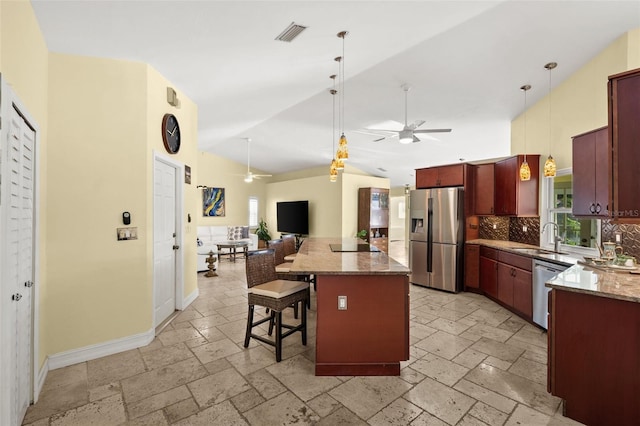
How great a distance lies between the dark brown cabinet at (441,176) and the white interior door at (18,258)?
17.3 ft

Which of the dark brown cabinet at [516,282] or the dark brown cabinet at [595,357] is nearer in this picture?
the dark brown cabinet at [595,357]

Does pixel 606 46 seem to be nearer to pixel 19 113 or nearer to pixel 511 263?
pixel 511 263

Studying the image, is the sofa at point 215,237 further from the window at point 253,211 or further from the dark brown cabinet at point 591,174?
the dark brown cabinet at point 591,174

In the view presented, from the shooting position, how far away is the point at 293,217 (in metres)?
9.12

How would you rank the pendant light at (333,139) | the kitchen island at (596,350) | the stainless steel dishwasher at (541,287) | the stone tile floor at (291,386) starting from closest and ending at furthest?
1. the kitchen island at (596,350)
2. the stone tile floor at (291,386)
3. the stainless steel dishwasher at (541,287)
4. the pendant light at (333,139)

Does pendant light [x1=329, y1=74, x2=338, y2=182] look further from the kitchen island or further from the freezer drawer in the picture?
the kitchen island

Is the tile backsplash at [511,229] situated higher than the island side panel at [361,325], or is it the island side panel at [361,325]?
the tile backsplash at [511,229]

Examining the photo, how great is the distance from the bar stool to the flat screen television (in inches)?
226

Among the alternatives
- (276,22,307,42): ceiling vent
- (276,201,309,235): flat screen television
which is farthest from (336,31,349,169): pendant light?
(276,201,309,235): flat screen television

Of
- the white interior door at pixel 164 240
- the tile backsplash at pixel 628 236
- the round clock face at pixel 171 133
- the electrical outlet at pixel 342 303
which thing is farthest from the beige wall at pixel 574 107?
the white interior door at pixel 164 240

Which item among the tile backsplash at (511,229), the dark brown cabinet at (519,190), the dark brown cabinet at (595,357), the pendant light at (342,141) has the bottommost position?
the dark brown cabinet at (595,357)

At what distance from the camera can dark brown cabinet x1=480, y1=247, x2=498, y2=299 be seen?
4223 millimetres

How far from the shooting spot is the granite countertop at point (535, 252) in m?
3.04

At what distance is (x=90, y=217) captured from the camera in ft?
8.61
